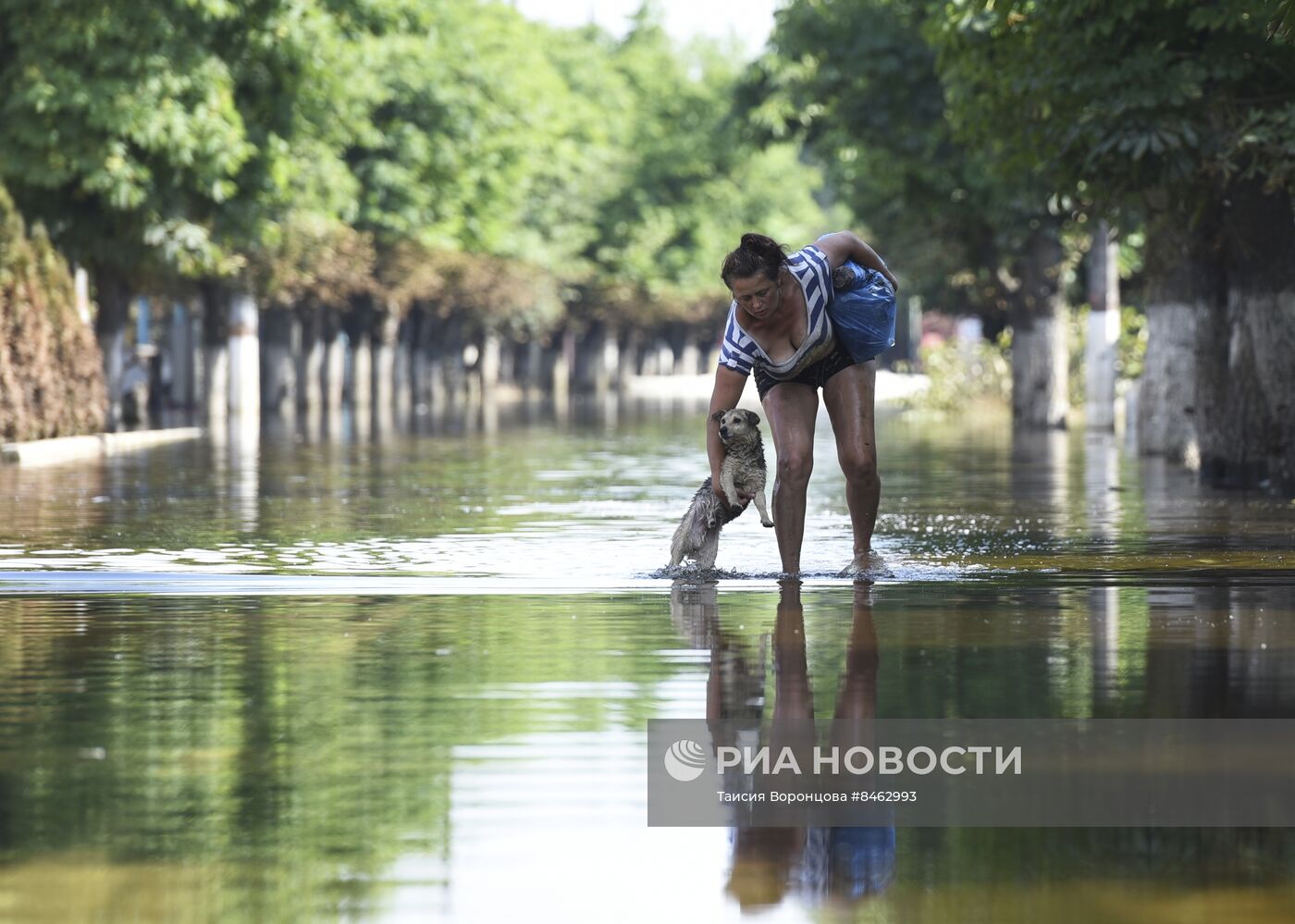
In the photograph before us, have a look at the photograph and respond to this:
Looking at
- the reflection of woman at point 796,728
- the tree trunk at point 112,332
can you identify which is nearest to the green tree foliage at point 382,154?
the tree trunk at point 112,332

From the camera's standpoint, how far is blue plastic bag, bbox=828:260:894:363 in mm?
11805

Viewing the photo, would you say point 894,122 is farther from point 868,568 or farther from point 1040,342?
point 868,568

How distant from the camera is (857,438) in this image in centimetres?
1224

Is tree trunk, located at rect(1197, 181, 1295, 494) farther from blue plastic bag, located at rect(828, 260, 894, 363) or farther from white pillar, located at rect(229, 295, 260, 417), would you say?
white pillar, located at rect(229, 295, 260, 417)

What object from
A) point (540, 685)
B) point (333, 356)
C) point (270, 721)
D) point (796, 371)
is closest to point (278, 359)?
point (333, 356)

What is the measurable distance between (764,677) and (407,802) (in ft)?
8.28

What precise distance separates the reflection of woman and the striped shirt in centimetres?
108

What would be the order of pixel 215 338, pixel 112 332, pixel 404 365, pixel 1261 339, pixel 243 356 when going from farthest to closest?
pixel 404 365, pixel 215 338, pixel 243 356, pixel 112 332, pixel 1261 339

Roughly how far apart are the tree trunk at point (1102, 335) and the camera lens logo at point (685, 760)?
102 feet

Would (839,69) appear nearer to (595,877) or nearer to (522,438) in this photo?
(522,438)

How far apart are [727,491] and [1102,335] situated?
2704cm

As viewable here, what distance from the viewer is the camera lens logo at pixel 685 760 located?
6641 millimetres

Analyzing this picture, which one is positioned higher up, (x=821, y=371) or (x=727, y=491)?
(x=821, y=371)

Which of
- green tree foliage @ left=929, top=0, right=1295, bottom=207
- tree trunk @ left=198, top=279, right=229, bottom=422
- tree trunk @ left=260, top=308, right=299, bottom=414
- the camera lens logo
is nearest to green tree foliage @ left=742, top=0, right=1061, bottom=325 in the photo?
green tree foliage @ left=929, top=0, right=1295, bottom=207
